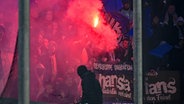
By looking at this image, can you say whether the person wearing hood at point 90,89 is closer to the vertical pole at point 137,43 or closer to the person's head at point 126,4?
the person's head at point 126,4

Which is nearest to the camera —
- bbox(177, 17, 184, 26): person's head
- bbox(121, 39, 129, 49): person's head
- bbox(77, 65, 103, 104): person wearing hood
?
bbox(77, 65, 103, 104): person wearing hood

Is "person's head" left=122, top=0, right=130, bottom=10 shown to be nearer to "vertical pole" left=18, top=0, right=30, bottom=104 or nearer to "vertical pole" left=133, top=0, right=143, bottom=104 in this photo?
"vertical pole" left=133, top=0, right=143, bottom=104

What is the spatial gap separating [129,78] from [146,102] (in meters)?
0.72

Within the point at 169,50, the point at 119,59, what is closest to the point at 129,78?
the point at 119,59

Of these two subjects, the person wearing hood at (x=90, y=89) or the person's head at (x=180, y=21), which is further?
the person's head at (x=180, y=21)

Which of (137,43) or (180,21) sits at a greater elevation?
(180,21)

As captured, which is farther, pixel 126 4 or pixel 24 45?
pixel 126 4

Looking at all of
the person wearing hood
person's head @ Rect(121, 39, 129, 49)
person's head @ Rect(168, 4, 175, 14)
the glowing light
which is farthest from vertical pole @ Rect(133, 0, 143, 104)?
the glowing light

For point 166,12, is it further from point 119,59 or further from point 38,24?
point 38,24

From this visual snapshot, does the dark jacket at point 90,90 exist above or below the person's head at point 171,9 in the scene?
below

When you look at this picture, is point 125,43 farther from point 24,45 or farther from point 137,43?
point 24,45

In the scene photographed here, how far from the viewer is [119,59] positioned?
970 cm

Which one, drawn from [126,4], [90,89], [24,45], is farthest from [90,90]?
[24,45]

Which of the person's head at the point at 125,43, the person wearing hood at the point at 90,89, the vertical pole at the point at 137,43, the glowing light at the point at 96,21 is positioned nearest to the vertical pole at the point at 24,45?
the vertical pole at the point at 137,43
